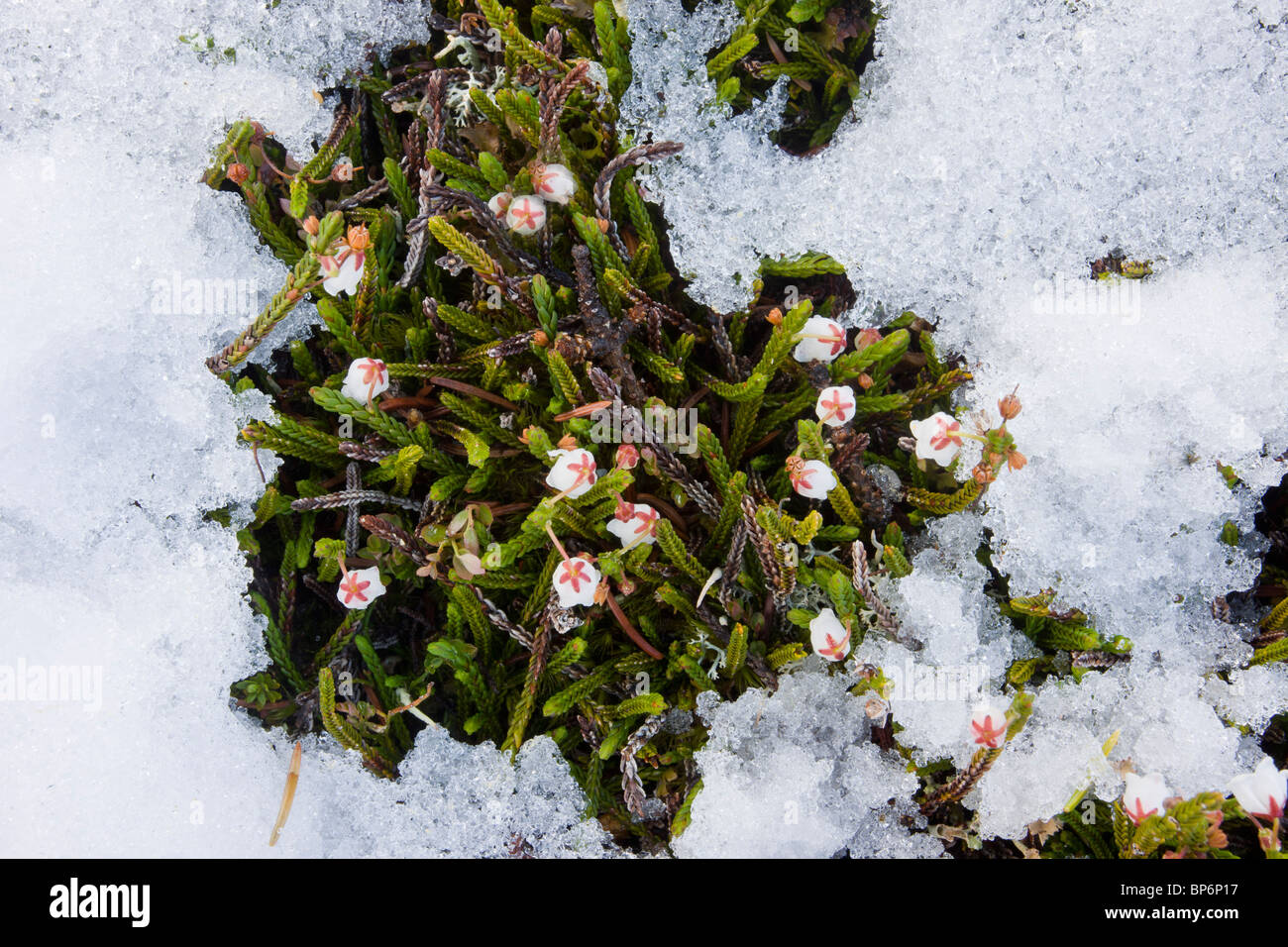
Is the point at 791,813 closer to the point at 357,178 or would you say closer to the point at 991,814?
the point at 991,814

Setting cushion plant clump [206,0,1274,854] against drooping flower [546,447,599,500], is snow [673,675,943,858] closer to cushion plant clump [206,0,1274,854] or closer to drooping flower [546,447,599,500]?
cushion plant clump [206,0,1274,854]

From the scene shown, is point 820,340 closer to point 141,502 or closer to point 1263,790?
point 1263,790

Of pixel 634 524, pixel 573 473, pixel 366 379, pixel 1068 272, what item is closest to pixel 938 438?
pixel 1068 272

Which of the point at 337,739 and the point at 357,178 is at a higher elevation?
the point at 357,178

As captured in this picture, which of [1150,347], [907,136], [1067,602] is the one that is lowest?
[1067,602]
